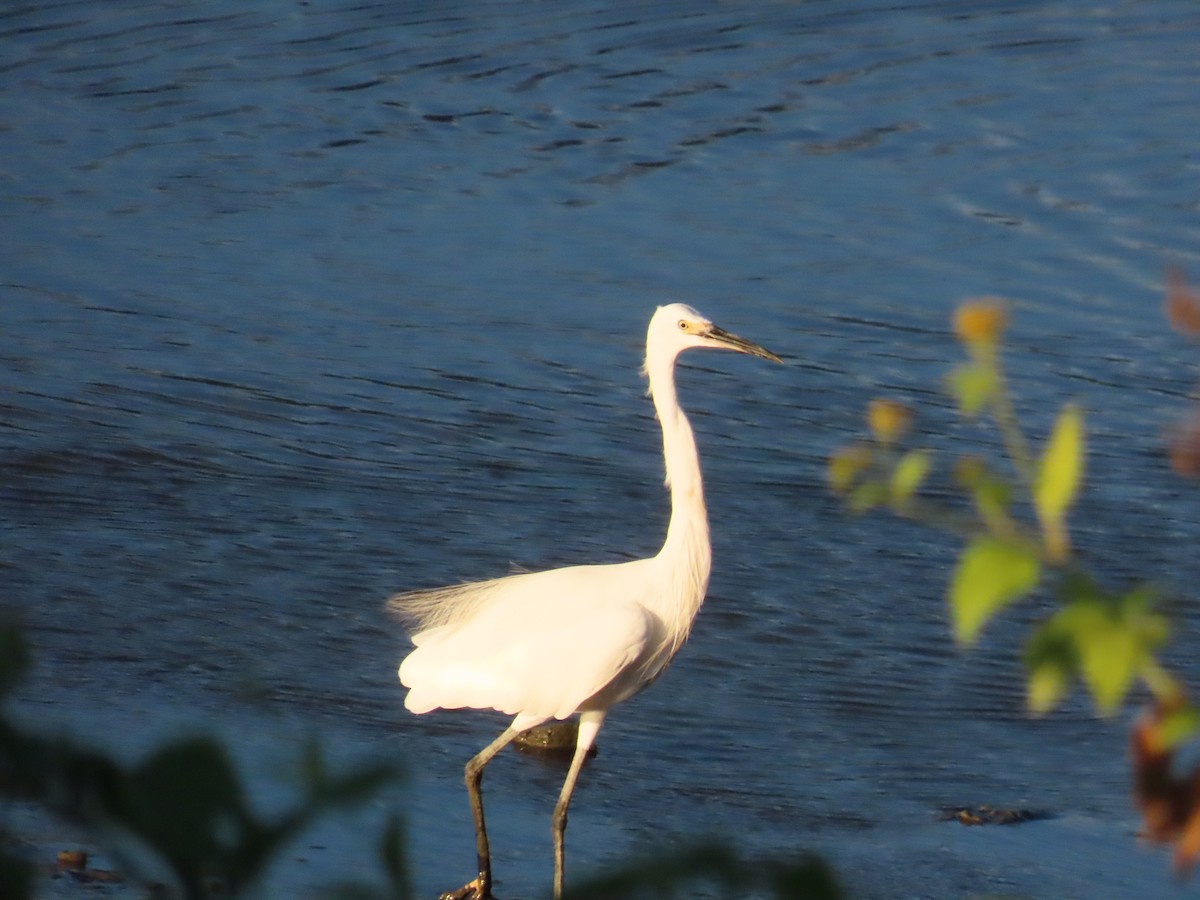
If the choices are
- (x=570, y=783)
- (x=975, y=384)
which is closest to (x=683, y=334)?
(x=570, y=783)

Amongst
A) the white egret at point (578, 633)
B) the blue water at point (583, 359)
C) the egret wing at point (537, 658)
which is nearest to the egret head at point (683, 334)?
the white egret at point (578, 633)

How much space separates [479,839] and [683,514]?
997 mm


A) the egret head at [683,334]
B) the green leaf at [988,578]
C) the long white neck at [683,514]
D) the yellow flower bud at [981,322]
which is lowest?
the long white neck at [683,514]

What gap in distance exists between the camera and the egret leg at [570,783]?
15.6 feet

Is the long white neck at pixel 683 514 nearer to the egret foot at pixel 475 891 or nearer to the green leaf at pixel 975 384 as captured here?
the egret foot at pixel 475 891

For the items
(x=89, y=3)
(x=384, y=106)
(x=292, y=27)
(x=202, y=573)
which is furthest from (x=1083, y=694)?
(x=89, y=3)

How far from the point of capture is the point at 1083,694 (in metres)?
6.32

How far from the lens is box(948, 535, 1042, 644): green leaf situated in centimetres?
95

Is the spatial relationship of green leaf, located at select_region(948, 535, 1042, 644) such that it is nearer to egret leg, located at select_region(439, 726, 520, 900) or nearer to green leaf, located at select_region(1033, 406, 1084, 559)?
green leaf, located at select_region(1033, 406, 1084, 559)

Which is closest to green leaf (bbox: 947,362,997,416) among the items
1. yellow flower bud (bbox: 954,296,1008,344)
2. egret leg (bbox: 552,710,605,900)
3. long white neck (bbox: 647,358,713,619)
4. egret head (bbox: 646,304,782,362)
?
yellow flower bud (bbox: 954,296,1008,344)

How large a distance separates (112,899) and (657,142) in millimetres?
8946

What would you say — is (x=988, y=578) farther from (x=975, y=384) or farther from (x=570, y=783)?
(x=570, y=783)

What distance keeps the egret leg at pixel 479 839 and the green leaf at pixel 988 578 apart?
3888mm

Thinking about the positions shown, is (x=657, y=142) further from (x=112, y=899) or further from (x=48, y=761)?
(x=48, y=761)
